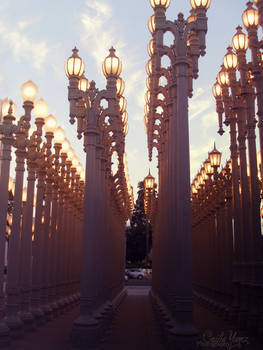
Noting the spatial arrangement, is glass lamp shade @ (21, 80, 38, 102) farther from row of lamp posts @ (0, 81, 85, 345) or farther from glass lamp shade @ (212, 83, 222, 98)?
glass lamp shade @ (212, 83, 222, 98)

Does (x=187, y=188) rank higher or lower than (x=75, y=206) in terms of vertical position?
lower

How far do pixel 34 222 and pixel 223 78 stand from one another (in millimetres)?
8968

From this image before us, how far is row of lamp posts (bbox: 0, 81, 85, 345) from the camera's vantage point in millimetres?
11461

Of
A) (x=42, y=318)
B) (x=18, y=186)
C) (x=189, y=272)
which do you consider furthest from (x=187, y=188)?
(x=42, y=318)

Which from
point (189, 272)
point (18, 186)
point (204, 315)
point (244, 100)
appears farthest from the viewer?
point (204, 315)

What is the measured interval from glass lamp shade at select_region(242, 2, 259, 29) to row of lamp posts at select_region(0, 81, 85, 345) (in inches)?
269

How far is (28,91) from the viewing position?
1253 cm

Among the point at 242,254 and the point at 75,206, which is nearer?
the point at 242,254

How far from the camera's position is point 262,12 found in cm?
1257

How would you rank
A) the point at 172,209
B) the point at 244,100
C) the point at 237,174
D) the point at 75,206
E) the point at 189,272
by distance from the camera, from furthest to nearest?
1. the point at 75,206
2. the point at 237,174
3. the point at 244,100
4. the point at 172,209
5. the point at 189,272

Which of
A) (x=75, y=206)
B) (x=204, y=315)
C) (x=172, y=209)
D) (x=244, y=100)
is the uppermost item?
(x=244, y=100)

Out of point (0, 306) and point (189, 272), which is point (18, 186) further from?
point (189, 272)

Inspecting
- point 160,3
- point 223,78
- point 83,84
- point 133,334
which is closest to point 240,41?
point 223,78

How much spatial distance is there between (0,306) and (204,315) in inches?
410
